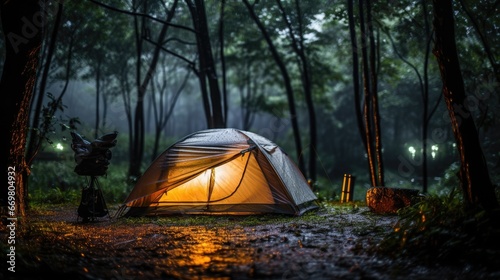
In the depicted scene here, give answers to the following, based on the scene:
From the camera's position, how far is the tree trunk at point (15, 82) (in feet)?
20.5

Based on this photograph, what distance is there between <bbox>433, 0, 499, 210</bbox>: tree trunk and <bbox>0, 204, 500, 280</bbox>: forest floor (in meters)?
1.10

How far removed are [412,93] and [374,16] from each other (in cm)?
1588

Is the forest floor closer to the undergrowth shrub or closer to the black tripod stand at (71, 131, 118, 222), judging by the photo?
the undergrowth shrub

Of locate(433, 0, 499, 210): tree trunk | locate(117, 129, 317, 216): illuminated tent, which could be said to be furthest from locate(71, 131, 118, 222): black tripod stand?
locate(433, 0, 499, 210): tree trunk

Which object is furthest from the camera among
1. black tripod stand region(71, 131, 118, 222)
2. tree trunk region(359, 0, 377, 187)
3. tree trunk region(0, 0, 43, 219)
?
tree trunk region(359, 0, 377, 187)

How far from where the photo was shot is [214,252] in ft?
16.9

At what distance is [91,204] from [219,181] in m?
2.80

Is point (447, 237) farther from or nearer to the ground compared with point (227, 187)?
nearer to the ground

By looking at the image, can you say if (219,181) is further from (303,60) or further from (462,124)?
(303,60)

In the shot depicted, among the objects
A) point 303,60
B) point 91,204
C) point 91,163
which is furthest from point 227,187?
point 303,60

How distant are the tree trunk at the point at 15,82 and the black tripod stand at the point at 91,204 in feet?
4.20

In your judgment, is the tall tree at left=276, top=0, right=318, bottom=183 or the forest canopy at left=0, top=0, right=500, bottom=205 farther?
the tall tree at left=276, top=0, right=318, bottom=183

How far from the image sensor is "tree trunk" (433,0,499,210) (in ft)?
16.2

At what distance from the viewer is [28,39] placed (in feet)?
21.3
